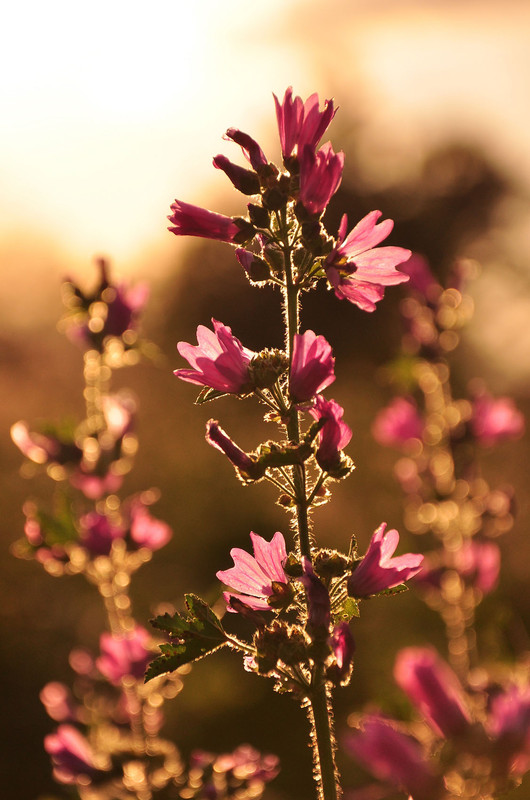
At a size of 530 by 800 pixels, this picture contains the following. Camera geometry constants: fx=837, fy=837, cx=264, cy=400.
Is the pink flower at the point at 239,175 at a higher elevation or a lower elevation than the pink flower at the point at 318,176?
higher

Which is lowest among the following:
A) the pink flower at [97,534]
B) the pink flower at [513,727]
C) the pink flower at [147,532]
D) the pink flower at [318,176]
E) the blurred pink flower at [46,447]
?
the pink flower at [147,532]

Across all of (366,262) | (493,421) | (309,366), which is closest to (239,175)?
(366,262)

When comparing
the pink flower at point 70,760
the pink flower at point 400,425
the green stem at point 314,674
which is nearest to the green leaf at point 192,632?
the green stem at point 314,674

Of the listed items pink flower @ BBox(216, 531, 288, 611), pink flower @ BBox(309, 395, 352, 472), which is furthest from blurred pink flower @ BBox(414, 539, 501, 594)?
pink flower @ BBox(309, 395, 352, 472)

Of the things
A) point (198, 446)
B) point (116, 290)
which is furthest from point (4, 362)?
point (116, 290)

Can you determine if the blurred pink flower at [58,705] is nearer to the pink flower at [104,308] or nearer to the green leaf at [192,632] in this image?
the pink flower at [104,308]

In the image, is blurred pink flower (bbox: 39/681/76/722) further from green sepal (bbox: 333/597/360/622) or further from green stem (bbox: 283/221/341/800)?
green sepal (bbox: 333/597/360/622)
